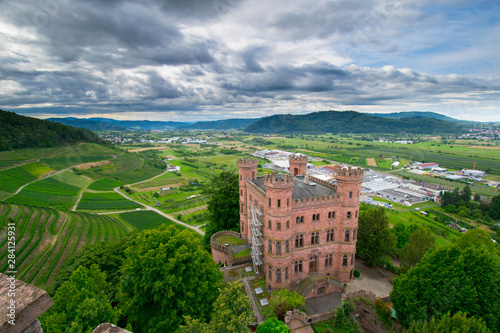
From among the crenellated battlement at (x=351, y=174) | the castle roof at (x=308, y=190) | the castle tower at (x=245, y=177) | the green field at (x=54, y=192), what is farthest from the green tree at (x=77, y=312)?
the green field at (x=54, y=192)

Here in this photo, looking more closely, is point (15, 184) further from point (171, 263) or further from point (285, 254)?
point (285, 254)


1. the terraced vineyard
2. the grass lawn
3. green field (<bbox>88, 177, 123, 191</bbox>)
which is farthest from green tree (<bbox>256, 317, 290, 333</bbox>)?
green field (<bbox>88, 177, 123, 191</bbox>)

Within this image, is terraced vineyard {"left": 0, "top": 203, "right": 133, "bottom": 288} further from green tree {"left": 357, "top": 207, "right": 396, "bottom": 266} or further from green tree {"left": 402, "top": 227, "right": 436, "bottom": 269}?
green tree {"left": 402, "top": 227, "right": 436, "bottom": 269}

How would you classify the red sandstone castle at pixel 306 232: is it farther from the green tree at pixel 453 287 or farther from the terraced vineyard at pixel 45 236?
the terraced vineyard at pixel 45 236

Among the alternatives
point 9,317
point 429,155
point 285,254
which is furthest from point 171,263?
point 429,155

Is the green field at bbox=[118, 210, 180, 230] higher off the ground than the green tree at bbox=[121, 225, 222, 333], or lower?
lower

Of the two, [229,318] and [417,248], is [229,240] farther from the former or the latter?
[417,248]

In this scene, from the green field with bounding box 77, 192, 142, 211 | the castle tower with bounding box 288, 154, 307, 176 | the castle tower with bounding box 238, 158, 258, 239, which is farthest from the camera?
the green field with bounding box 77, 192, 142, 211
